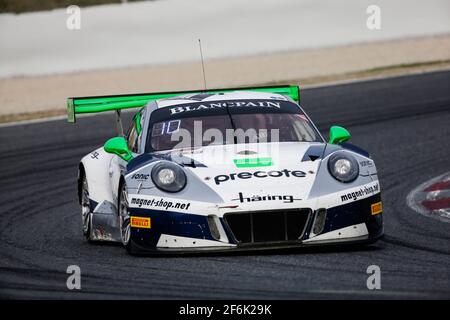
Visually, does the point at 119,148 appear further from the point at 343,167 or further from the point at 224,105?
the point at 343,167

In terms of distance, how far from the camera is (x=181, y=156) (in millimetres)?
8695

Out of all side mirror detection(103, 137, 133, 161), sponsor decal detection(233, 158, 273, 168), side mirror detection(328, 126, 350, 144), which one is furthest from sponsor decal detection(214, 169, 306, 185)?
side mirror detection(103, 137, 133, 161)

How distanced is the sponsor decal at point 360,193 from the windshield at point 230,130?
0.92 meters

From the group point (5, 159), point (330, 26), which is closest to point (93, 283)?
point (5, 159)

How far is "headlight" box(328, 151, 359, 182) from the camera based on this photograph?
835cm

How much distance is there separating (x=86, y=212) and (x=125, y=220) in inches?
64.8

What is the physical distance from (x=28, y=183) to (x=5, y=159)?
6.96 ft

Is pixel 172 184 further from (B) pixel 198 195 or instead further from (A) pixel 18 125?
(A) pixel 18 125

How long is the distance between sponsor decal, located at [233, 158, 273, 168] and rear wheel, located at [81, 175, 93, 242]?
1.87 meters

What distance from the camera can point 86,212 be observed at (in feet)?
33.5

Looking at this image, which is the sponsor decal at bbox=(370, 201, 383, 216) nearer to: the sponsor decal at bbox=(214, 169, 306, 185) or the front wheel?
the sponsor decal at bbox=(214, 169, 306, 185)

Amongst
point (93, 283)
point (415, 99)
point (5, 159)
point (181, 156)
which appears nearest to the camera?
point (93, 283)

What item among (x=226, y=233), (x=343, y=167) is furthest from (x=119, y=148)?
(x=343, y=167)

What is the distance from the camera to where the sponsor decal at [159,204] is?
8.09 meters
